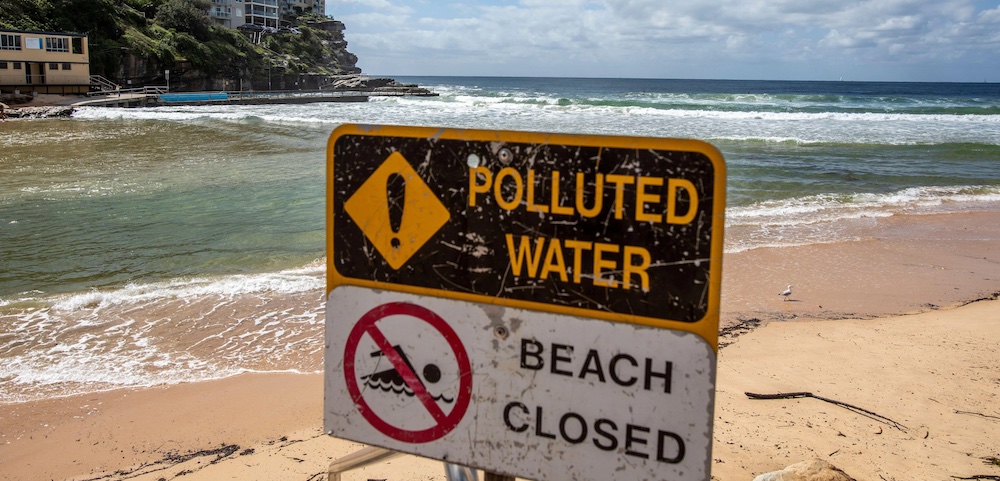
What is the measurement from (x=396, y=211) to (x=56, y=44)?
5492 cm

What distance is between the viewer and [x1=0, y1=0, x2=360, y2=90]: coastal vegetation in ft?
193

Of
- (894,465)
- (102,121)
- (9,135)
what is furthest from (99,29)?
(894,465)

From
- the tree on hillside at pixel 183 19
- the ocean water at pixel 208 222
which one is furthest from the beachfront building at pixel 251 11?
the ocean water at pixel 208 222

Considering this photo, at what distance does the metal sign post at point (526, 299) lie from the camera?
1117mm

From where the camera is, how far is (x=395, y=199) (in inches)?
49.8

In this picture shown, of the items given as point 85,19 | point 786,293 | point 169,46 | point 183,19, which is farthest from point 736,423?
point 183,19

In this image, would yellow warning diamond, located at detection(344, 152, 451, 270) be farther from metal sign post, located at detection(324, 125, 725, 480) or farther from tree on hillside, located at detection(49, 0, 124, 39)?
tree on hillside, located at detection(49, 0, 124, 39)

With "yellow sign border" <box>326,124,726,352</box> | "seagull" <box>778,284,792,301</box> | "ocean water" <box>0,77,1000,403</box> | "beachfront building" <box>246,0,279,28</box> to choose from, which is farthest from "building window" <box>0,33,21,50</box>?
"beachfront building" <box>246,0,279,28</box>

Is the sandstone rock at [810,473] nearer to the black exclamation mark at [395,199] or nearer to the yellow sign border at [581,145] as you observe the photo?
the yellow sign border at [581,145]

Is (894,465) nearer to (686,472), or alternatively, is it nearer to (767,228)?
(686,472)

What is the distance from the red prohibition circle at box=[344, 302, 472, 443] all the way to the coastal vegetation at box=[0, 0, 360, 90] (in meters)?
63.9

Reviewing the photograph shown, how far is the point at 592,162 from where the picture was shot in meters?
1.14

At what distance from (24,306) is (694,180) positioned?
26.5ft

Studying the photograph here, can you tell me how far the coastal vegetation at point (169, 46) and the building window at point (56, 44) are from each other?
9.35m
